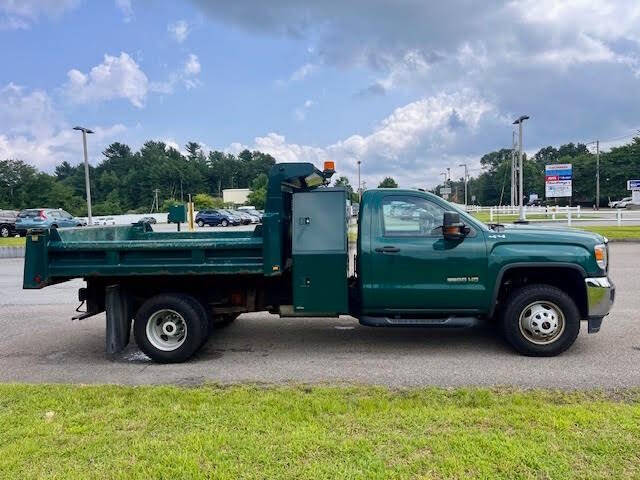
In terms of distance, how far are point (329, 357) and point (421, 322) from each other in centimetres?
111

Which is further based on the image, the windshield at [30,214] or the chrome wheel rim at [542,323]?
the windshield at [30,214]

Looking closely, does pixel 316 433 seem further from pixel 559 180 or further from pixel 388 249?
pixel 559 180

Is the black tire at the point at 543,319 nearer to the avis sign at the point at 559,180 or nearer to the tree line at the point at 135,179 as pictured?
the avis sign at the point at 559,180

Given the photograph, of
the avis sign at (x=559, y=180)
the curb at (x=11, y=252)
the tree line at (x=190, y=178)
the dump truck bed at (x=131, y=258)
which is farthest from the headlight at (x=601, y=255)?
the tree line at (x=190, y=178)

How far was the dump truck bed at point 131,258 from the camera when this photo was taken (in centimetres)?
557

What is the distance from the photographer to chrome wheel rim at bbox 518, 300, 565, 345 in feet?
18.4

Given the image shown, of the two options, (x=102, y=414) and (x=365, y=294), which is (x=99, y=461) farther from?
(x=365, y=294)

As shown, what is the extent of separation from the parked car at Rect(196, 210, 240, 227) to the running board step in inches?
1736

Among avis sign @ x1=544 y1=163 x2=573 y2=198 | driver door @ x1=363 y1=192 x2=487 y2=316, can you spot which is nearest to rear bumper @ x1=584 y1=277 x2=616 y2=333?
driver door @ x1=363 y1=192 x2=487 y2=316

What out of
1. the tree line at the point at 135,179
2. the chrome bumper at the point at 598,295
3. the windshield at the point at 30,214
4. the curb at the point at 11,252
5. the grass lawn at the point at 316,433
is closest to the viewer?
the grass lawn at the point at 316,433

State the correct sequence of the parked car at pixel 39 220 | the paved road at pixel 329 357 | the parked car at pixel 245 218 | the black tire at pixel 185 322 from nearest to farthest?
1. the paved road at pixel 329 357
2. the black tire at pixel 185 322
3. the parked car at pixel 39 220
4. the parked car at pixel 245 218

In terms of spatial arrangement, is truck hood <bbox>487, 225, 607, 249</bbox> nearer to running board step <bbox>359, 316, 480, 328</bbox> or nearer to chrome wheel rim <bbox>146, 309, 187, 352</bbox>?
running board step <bbox>359, 316, 480, 328</bbox>

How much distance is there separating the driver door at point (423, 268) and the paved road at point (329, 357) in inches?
25.1

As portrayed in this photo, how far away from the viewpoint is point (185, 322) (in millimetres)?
5797
